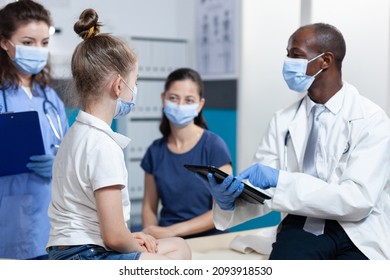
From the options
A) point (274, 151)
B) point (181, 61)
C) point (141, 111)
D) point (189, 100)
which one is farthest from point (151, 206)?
point (181, 61)

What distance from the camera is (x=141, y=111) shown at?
394 cm

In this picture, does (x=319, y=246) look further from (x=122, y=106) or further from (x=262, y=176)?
(x=122, y=106)

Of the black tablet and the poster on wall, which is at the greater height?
the poster on wall

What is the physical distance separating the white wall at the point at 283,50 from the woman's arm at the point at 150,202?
0.38m

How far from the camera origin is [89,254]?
1.37 m

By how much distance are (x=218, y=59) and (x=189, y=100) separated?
1.81m

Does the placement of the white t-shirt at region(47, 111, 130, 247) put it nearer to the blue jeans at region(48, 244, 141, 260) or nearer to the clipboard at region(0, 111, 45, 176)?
the blue jeans at region(48, 244, 141, 260)

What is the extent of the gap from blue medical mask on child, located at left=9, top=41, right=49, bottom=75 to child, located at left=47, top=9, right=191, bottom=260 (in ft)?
1.57

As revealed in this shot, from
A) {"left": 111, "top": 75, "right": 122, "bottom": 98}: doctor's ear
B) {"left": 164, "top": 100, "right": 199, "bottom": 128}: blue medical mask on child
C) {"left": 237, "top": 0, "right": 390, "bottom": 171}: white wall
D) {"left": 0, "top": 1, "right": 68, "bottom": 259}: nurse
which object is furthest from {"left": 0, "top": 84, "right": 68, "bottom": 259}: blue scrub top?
{"left": 237, "top": 0, "right": 390, "bottom": 171}: white wall

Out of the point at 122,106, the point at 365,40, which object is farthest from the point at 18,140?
the point at 365,40

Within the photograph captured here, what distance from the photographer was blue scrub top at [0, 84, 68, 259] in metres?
1.85

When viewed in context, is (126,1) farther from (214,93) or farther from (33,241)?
(33,241)

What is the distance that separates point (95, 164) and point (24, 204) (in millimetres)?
679

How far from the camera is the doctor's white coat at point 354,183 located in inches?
62.8
